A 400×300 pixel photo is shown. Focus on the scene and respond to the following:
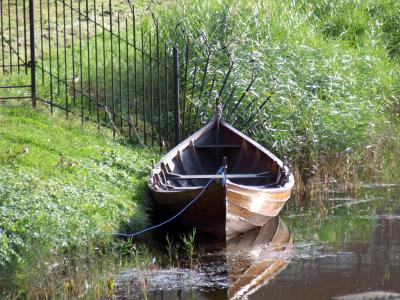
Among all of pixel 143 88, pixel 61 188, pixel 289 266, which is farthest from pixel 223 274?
pixel 143 88

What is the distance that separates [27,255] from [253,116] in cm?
624

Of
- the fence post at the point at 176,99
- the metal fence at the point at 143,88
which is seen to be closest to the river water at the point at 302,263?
the fence post at the point at 176,99

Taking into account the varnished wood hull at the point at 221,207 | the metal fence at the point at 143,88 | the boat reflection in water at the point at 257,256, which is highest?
the metal fence at the point at 143,88

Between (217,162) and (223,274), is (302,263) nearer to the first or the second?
(223,274)

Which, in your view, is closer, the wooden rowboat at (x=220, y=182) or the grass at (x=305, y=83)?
the wooden rowboat at (x=220, y=182)

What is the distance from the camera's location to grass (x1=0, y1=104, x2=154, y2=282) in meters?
9.45

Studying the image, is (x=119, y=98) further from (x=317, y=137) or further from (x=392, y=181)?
(x=392, y=181)

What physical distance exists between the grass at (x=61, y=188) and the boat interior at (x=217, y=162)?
439mm

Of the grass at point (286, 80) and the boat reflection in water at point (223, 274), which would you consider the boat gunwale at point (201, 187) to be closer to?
the boat reflection in water at point (223, 274)

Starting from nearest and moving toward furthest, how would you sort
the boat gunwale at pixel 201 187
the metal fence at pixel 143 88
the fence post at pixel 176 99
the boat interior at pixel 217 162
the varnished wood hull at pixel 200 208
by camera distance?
the varnished wood hull at pixel 200 208
the boat gunwale at pixel 201 187
the boat interior at pixel 217 162
the fence post at pixel 176 99
the metal fence at pixel 143 88

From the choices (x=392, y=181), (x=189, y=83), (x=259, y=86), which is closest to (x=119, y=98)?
(x=189, y=83)

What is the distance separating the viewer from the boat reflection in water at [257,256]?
1006 centimetres

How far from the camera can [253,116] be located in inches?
582

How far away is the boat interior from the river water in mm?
709
